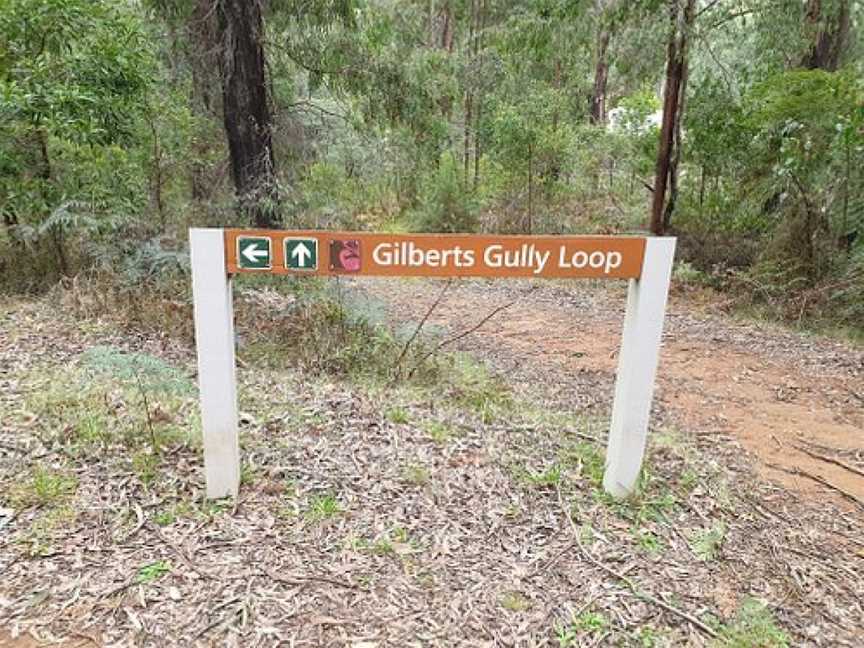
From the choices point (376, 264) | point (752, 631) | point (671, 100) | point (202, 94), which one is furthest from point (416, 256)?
point (671, 100)

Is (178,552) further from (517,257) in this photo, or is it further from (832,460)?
(832,460)

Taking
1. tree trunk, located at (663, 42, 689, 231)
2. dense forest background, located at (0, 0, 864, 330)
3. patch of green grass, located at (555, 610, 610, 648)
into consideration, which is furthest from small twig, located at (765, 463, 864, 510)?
tree trunk, located at (663, 42, 689, 231)

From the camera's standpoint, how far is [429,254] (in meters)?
2.54

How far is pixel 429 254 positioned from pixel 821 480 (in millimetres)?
2895

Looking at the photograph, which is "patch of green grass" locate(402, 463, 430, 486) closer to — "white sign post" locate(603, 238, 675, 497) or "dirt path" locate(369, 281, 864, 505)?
"white sign post" locate(603, 238, 675, 497)

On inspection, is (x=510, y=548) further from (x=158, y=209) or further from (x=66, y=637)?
(x=158, y=209)

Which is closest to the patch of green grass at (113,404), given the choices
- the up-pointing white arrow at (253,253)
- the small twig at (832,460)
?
the up-pointing white arrow at (253,253)

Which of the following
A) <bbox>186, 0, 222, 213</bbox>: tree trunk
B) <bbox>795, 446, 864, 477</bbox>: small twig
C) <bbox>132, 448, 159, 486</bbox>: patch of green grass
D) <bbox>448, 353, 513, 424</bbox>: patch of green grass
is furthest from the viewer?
<bbox>186, 0, 222, 213</bbox>: tree trunk

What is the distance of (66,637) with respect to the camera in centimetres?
204

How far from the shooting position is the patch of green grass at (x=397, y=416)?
358cm

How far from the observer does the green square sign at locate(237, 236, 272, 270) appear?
2.46m

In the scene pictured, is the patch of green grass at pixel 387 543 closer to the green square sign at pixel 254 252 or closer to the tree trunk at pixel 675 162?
the green square sign at pixel 254 252

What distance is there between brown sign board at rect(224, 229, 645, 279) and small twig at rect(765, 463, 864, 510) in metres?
2.15

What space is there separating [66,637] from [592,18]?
934 centimetres
